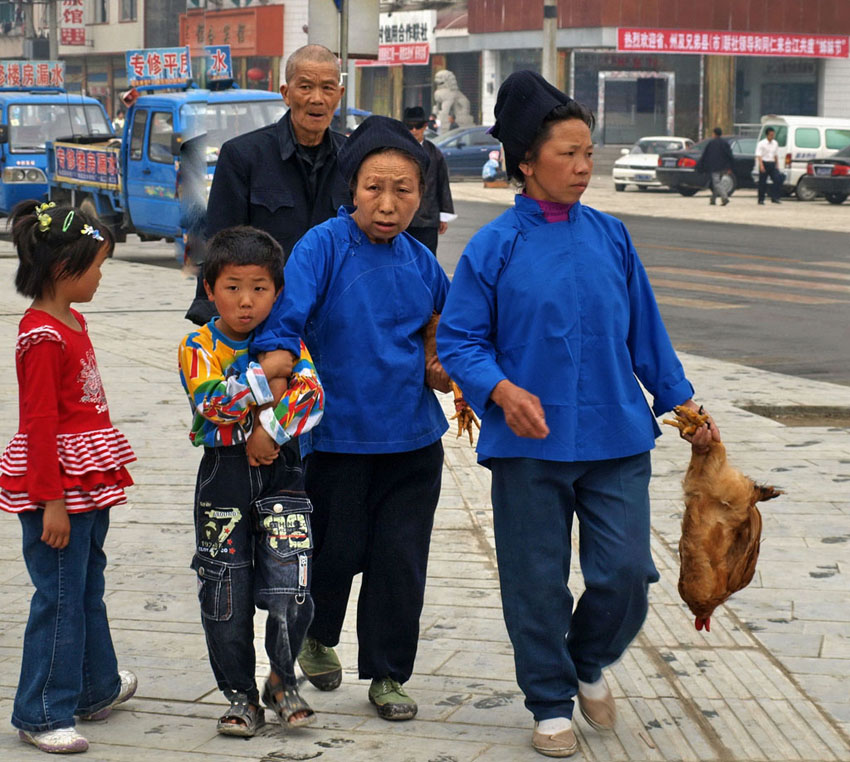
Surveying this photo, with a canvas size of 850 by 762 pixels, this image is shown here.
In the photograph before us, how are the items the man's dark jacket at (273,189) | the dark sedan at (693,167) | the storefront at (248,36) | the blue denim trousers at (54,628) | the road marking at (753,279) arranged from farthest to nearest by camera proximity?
the storefront at (248,36)
the dark sedan at (693,167)
the road marking at (753,279)
the man's dark jacket at (273,189)
the blue denim trousers at (54,628)

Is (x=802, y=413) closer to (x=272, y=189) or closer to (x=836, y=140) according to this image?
(x=272, y=189)

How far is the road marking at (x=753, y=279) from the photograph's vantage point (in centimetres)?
1551

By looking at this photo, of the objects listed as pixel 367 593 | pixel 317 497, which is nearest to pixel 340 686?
pixel 367 593

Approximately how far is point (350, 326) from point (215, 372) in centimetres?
40

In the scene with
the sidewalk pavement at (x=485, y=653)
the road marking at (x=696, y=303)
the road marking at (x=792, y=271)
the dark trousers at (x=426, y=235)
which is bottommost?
the sidewalk pavement at (x=485, y=653)

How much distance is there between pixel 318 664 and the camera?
4.14m

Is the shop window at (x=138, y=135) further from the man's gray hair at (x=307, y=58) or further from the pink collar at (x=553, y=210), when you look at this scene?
the pink collar at (x=553, y=210)

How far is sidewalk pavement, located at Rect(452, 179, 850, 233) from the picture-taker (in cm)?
2578

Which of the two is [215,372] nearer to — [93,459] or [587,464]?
[93,459]

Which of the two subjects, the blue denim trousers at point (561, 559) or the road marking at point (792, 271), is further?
the road marking at point (792, 271)

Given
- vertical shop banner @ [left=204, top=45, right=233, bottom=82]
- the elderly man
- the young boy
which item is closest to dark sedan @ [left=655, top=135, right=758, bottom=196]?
vertical shop banner @ [left=204, top=45, right=233, bottom=82]

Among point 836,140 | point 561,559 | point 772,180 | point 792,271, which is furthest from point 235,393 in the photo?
point 836,140

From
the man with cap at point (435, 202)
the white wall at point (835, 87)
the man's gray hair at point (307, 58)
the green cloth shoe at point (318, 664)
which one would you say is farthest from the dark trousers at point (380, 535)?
the white wall at point (835, 87)

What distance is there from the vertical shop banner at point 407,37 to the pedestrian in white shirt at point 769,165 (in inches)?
881
